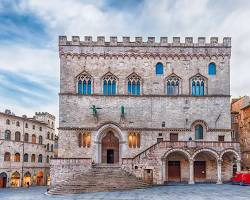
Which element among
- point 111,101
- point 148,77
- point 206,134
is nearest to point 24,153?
point 111,101

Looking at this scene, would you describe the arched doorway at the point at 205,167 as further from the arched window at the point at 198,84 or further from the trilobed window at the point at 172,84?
the trilobed window at the point at 172,84

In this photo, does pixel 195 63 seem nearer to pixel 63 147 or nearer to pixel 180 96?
pixel 180 96

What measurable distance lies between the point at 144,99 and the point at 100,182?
43.8 feet

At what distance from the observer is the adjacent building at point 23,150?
53719 millimetres

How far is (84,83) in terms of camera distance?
45094mm

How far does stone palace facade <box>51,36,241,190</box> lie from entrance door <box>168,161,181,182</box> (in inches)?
4.6

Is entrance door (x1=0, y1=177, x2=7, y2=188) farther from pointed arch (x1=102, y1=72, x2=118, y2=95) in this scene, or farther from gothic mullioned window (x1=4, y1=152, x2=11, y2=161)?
pointed arch (x1=102, y1=72, x2=118, y2=95)

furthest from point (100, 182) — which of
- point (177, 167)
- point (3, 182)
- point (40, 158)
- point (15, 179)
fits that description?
point (40, 158)

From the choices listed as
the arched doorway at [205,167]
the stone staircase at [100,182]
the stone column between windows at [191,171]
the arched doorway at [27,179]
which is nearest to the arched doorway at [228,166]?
the arched doorway at [205,167]

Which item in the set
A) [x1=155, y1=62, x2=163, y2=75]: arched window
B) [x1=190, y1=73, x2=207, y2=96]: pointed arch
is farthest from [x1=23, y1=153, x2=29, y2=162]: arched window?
[x1=190, y1=73, x2=207, y2=96]: pointed arch

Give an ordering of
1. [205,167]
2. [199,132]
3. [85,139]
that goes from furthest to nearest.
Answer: [199,132], [85,139], [205,167]

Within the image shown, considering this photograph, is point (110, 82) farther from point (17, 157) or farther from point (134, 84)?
point (17, 157)

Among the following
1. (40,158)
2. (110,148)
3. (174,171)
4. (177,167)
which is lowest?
(174,171)

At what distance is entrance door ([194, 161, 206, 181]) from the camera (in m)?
43.4
